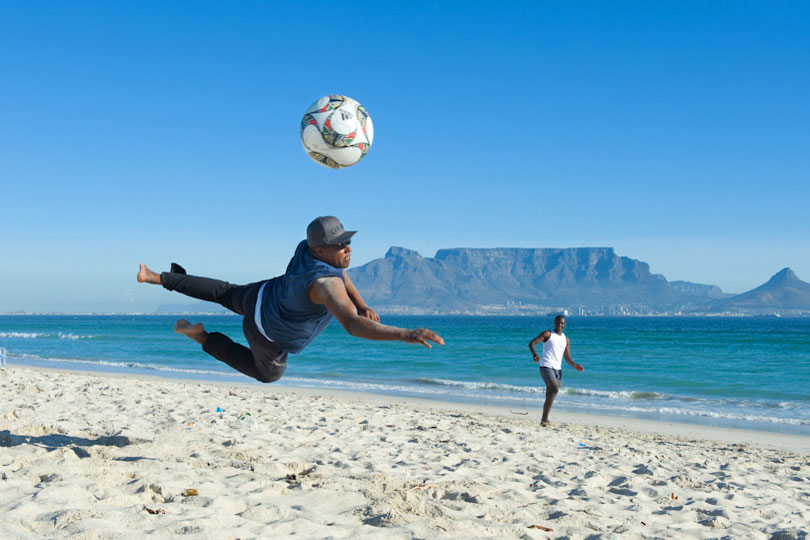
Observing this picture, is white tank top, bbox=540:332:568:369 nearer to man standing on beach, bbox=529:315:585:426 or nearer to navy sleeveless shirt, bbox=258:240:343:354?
man standing on beach, bbox=529:315:585:426

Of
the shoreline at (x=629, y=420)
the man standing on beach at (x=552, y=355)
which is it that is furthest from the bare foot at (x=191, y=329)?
the shoreline at (x=629, y=420)

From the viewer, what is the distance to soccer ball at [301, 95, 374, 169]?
18.8 ft

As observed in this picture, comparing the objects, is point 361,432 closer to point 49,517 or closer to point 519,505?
point 519,505

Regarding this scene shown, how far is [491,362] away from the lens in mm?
30656

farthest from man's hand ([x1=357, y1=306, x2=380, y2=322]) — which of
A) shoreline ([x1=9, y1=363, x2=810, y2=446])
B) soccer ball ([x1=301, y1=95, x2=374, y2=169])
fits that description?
shoreline ([x1=9, y1=363, x2=810, y2=446])

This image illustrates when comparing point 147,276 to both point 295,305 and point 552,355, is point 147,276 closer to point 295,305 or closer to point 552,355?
point 295,305

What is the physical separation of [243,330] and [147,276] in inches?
38.5

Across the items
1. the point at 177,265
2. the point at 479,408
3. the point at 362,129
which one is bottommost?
the point at 479,408

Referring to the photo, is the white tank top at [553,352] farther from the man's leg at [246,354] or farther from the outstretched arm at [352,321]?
the outstretched arm at [352,321]

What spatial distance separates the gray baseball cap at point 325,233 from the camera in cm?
482

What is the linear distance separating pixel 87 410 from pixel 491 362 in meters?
22.7

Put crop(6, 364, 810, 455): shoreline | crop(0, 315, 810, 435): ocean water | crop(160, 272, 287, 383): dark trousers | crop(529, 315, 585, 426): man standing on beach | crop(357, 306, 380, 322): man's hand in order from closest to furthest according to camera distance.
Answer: crop(357, 306, 380, 322): man's hand
crop(160, 272, 287, 383): dark trousers
crop(529, 315, 585, 426): man standing on beach
crop(6, 364, 810, 455): shoreline
crop(0, 315, 810, 435): ocean water

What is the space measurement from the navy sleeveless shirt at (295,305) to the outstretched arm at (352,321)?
0.39 feet

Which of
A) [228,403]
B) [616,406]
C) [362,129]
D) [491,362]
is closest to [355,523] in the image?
[362,129]
